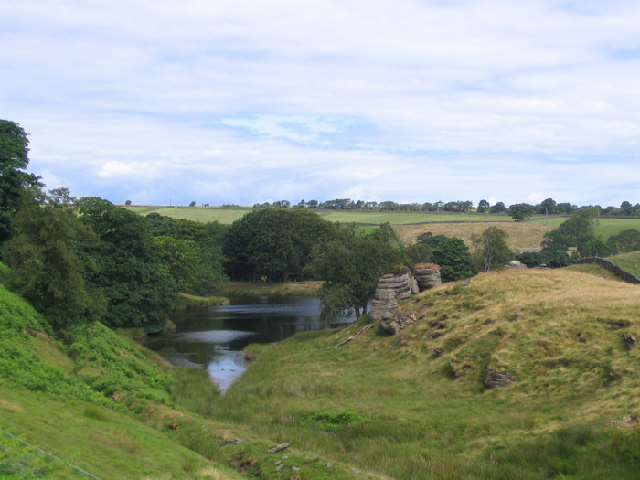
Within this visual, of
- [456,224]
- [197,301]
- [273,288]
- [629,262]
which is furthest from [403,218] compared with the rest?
[629,262]

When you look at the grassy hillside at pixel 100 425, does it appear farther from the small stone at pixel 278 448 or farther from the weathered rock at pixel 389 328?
the weathered rock at pixel 389 328

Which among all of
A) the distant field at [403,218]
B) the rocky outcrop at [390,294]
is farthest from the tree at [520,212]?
the rocky outcrop at [390,294]

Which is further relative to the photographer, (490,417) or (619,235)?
(619,235)

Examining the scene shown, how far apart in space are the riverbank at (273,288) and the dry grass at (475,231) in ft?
112

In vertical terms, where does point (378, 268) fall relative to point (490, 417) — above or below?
above

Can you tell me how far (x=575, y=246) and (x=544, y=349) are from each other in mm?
103695

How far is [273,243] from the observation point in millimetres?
111000

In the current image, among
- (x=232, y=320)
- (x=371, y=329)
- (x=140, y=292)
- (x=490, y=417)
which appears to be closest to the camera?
(x=490, y=417)

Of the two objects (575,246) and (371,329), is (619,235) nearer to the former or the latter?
(575,246)

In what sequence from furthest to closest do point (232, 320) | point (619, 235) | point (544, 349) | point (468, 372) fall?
point (619, 235) < point (232, 320) < point (468, 372) < point (544, 349)

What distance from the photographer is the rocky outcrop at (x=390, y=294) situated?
46356 millimetres

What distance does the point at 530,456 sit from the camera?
1767 cm

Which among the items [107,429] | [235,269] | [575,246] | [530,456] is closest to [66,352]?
[107,429]

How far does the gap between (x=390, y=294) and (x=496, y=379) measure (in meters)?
20.1
